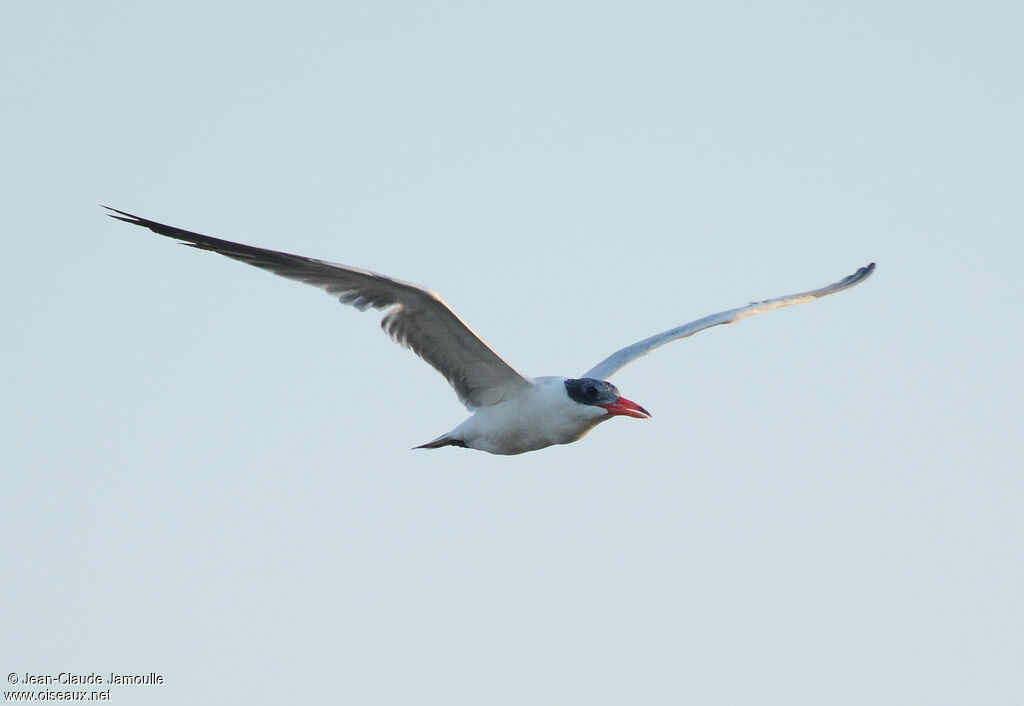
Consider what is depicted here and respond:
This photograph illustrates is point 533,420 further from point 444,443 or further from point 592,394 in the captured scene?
point 444,443

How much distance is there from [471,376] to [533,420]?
744mm

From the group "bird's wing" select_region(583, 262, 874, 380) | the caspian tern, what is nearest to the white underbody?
the caspian tern

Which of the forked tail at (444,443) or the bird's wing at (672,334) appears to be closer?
the forked tail at (444,443)

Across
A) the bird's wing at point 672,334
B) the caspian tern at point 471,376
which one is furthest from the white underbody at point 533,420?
the bird's wing at point 672,334

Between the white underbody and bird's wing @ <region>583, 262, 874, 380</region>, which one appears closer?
the white underbody

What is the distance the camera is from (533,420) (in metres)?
11.1

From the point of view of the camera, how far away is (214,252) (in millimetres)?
9641

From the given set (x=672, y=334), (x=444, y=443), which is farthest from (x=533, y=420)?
(x=672, y=334)

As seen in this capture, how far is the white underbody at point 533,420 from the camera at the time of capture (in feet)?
35.8

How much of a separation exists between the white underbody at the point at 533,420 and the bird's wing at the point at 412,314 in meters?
0.16

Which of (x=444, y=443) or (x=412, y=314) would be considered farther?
(x=444, y=443)

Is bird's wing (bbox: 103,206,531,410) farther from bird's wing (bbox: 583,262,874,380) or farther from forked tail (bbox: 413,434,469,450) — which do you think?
bird's wing (bbox: 583,262,874,380)

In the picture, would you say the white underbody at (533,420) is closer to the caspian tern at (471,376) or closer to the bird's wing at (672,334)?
the caspian tern at (471,376)

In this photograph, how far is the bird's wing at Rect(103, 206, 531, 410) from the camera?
382 inches
